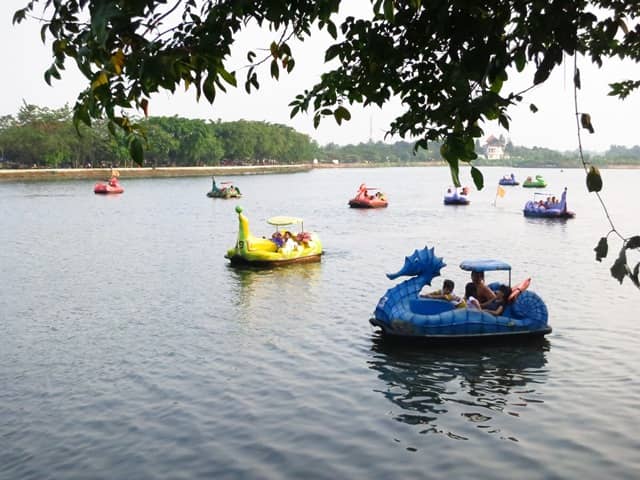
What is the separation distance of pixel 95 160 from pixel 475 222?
3328 inches

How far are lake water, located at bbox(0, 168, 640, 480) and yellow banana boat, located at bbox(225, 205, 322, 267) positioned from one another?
83 cm

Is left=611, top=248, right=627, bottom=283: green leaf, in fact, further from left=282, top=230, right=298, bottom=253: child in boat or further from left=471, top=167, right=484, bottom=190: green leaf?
left=282, top=230, right=298, bottom=253: child in boat

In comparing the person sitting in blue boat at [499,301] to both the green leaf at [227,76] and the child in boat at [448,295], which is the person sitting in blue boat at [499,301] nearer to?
the child in boat at [448,295]

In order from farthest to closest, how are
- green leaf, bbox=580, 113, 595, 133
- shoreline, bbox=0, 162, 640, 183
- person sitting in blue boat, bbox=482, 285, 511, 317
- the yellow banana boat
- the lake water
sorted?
shoreline, bbox=0, 162, 640, 183 < the yellow banana boat < person sitting in blue boat, bbox=482, 285, 511, 317 < the lake water < green leaf, bbox=580, 113, 595, 133

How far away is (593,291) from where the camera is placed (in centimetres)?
2303

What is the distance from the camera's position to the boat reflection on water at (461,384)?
12.0 m

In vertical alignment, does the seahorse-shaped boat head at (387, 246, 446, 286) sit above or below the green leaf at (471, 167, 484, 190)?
below

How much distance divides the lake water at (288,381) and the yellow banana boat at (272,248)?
825 mm

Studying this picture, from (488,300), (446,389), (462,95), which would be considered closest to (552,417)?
(446,389)

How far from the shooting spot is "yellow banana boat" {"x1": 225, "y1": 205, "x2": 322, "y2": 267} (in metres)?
27.9

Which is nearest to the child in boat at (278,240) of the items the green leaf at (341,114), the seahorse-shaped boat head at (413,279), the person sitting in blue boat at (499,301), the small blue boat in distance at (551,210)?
the seahorse-shaped boat head at (413,279)

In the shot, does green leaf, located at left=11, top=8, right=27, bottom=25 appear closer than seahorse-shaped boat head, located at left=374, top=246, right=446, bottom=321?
Yes

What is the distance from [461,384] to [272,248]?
15.5 metres

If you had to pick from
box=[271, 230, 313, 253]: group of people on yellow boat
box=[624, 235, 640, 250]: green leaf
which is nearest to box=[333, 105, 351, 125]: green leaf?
box=[624, 235, 640, 250]: green leaf
